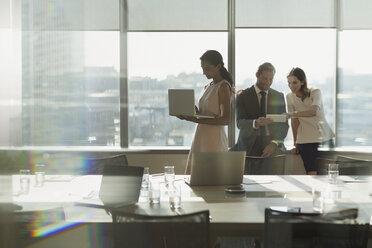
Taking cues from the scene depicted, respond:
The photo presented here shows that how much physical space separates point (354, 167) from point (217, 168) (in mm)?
1294

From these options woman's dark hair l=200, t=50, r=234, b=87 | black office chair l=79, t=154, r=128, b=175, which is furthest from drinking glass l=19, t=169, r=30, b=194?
woman's dark hair l=200, t=50, r=234, b=87

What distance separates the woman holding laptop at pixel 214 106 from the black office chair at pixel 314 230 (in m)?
2.12

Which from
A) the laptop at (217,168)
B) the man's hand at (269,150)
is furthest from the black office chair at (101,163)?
the man's hand at (269,150)

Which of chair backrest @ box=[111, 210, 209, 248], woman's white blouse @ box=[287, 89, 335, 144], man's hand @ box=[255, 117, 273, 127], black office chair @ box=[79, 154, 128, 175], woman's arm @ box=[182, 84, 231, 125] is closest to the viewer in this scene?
chair backrest @ box=[111, 210, 209, 248]

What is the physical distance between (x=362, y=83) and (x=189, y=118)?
2.86m

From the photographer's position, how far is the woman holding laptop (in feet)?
14.2

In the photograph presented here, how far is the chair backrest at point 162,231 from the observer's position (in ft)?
6.72

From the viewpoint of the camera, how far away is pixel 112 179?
2.95m

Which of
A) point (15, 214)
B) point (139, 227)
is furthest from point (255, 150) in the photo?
point (15, 214)

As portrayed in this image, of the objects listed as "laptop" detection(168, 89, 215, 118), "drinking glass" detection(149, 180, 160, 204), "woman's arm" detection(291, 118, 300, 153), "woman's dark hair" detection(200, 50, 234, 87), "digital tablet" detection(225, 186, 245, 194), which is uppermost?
"woman's dark hair" detection(200, 50, 234, 87)

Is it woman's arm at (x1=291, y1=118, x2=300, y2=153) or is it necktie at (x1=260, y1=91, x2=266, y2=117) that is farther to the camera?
woman's arm at (x1=291, y1=118, x2=300, y2=153)

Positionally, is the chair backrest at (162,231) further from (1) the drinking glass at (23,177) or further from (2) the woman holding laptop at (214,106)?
(2) the woman holding laptop at (214,106)

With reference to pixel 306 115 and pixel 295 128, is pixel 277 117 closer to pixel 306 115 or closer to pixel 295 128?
pixel 306 115

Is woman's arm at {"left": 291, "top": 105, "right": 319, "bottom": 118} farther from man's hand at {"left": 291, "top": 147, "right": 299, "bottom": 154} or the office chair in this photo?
the office chair
